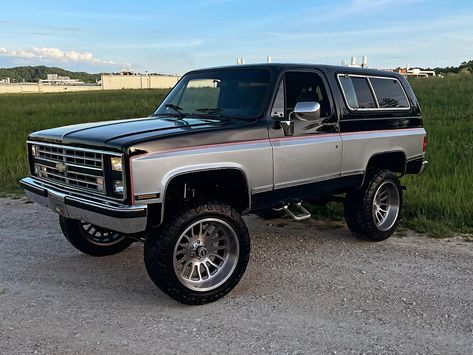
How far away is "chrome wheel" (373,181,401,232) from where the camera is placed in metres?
6.09

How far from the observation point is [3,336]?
367 centimetres

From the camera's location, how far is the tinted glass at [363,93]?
5.73m

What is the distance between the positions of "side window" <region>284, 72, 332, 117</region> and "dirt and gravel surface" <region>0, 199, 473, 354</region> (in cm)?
161

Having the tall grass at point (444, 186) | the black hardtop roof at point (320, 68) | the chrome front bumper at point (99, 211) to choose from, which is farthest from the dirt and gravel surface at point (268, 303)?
the black hardtop roof at point (320, 68)

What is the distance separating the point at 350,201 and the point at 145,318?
2962 millimetres

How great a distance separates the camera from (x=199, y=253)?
437cm

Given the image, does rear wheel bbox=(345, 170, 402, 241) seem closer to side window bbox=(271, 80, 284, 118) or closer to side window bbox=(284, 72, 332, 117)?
side window bbox=(284, 72, 332, 117)

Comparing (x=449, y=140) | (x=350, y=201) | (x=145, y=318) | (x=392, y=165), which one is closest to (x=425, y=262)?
(x=350, y=201)

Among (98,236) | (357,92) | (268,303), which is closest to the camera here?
(268,303)

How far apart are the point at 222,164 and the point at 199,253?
0.80 metres

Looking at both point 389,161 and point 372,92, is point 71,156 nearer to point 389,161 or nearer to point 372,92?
point 372,92

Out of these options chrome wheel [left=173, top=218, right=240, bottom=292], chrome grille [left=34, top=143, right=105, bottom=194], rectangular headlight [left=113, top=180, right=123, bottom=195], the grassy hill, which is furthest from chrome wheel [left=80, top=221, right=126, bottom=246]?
the grassy hill

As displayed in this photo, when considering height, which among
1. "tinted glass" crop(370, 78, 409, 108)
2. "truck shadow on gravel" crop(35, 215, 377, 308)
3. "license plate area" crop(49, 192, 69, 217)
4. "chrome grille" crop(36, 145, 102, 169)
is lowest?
"truck shadow on gravel" crop(35, 215, 377, 308)

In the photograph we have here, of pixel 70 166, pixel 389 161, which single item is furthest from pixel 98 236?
pixel 389 161
